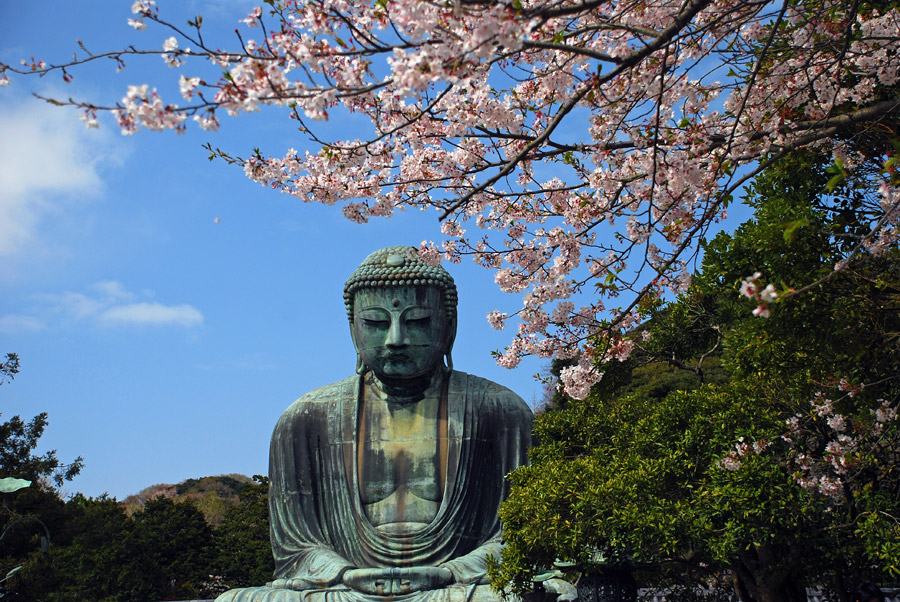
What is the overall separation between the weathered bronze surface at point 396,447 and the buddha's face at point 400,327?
0.04 feet

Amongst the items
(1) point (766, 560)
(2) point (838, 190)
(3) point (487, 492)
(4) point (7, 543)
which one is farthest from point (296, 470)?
(4) point (7, 543)

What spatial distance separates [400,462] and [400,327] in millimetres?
1497

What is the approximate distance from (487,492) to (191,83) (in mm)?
6711

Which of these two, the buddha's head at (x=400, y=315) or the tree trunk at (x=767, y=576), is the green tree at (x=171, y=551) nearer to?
the buddha's head at (x=400, y=315)

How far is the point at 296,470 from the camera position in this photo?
10.4 metres

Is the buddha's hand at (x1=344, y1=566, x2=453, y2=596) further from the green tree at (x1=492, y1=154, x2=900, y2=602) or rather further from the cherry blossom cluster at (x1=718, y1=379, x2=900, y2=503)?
the cherry blossom cluster at (x1=718, y1=379, x2=900, y2=503)

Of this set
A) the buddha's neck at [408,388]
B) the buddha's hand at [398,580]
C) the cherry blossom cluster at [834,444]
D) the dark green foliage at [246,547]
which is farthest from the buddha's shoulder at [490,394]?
the dark green foliage at [246,547]

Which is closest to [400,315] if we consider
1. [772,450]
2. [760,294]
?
[772,450]

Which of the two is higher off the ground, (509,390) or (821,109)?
(821,109)

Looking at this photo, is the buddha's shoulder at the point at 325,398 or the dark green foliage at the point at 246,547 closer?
the buddha's shoulder at the point at 325,398

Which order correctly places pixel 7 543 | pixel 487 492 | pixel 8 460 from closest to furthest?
1. pixel 487 492
2. pixel 7 543
3. pixel 8 460

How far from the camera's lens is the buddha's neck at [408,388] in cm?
1046

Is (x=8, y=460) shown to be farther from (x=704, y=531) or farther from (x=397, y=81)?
(x=397, y=81)

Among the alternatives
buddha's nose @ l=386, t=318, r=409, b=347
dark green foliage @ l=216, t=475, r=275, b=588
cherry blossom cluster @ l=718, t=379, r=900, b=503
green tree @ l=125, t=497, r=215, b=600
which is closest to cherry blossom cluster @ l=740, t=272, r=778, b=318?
cherry blossom cluster @ l=718, t=379, r=900, b=503
